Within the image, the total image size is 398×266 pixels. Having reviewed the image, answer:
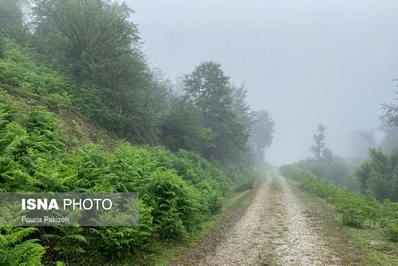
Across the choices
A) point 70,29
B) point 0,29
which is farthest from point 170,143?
point 0,29

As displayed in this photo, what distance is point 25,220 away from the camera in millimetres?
7645

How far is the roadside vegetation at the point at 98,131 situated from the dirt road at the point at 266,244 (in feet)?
4.07

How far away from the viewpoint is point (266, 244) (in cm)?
1176

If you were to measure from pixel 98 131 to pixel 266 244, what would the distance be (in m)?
12.5

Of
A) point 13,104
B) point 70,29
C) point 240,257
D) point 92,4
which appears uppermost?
point 92,4

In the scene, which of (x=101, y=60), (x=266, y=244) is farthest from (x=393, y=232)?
(x=101, y=60)

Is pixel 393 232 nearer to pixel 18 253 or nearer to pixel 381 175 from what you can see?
pixel 18 253

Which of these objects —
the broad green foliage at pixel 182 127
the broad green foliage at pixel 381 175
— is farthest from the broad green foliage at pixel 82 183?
the broad green foliage at pixel 381 175

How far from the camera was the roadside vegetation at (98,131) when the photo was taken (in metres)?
8.63

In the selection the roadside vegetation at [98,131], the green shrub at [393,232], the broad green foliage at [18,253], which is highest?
the roadside vegetation at [98,131]

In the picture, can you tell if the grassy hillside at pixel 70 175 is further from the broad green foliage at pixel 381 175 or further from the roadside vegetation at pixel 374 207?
the broad green foliage at pixel 381 175

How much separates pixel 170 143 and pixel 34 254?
918 inches

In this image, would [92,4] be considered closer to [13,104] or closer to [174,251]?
[13,104]

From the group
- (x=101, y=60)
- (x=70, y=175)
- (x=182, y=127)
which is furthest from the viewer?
(x=182, y=127)
